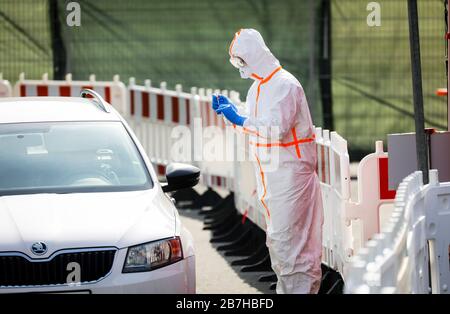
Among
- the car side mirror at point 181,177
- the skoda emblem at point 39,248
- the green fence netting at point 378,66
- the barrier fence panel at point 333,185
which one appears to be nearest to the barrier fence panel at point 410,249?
the barrier fence panel at point 333,185

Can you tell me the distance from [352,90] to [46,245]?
12.3 meters

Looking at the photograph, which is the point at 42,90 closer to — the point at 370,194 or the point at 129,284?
the point at 370,194

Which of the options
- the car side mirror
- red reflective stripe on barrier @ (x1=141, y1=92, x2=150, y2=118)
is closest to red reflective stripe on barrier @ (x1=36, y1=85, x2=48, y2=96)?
red reflective stripe on barrier @ (x1=141, y1=92, x2=150, y2=118)

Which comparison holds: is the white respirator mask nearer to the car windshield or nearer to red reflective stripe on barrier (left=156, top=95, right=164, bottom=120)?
the car windshield

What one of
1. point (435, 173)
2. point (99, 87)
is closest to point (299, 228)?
point (435, 173)

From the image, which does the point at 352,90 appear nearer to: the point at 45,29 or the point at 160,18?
the point at 160,18

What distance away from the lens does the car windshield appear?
876 centimetres

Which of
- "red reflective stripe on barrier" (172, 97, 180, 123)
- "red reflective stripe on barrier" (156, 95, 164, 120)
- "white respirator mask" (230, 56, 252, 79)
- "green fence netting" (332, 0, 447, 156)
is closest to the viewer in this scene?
"white respirator mask" (230, 56, 252, 79)

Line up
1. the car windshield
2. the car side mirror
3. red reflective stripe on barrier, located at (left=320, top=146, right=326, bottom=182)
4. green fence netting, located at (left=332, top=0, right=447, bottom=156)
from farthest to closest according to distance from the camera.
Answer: green fence netting, located at (left=332, top=0, right=447, bottom=156) → red reflective stripe on barrier, located at (left=320, top=146, right=326, bottom=182) → the car side mirror → the car windshield

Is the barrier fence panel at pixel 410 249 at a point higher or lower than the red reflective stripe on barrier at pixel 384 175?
lower

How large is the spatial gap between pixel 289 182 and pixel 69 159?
1.46 m

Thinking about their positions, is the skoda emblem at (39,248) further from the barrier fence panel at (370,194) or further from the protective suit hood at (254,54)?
the barrier fence panel at (370,194)

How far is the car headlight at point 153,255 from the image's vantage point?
778 cm

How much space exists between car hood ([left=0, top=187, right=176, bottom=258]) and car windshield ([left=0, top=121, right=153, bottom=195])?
0.22 m
